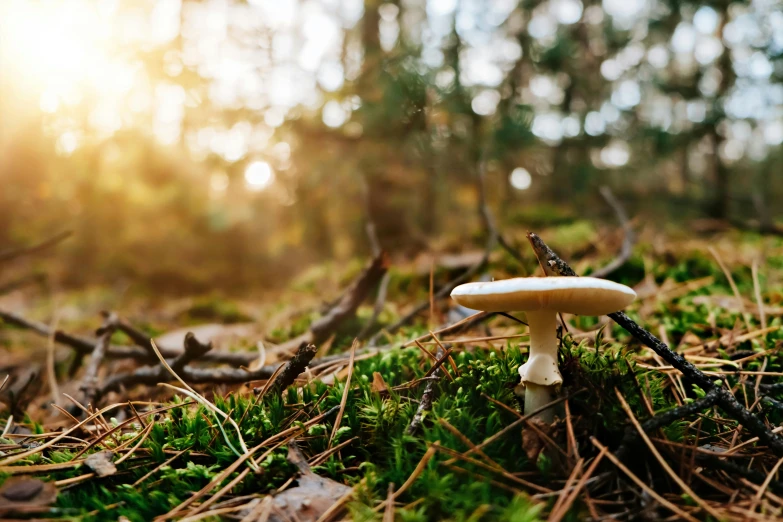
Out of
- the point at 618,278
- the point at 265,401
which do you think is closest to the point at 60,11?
the point at 265,401

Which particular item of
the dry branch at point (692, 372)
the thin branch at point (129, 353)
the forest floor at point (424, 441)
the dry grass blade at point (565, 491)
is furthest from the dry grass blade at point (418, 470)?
the thin branch at point (129, 353)

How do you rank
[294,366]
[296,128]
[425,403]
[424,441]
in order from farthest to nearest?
[296,128] → [294,366] → [425,403] → [424,441]

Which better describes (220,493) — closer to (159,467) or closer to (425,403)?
(159,467)

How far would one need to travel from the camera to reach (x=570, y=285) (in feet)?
3.48

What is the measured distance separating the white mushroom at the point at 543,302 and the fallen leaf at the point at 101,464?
1081mm

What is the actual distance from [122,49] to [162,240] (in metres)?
3.61

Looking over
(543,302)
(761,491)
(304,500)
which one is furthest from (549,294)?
(304,500)

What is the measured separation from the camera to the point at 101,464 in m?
1.27

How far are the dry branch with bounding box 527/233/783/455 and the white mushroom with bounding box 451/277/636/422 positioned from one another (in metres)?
0.15

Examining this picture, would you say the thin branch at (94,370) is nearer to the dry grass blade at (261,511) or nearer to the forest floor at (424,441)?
the forest floor at (424,441)

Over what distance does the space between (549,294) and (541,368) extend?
0.80 feet

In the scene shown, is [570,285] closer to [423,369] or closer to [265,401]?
[423,369]

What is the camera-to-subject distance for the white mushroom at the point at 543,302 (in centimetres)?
107

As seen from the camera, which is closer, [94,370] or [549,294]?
[549,294]
